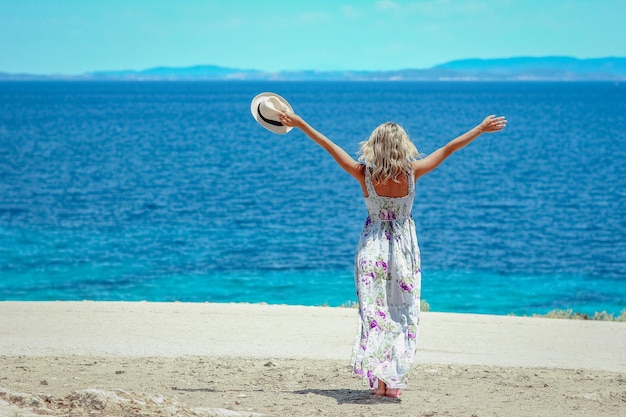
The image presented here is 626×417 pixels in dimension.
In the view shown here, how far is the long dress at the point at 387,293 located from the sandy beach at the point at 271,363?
0.33 meters

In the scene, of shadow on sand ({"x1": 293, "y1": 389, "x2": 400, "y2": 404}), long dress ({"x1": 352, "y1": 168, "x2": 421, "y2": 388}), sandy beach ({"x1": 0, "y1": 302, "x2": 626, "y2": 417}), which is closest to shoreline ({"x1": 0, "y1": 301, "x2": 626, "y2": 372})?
sandy beach ({"x1": 0, "y1": 302, "x2": 626, "y2": 417})

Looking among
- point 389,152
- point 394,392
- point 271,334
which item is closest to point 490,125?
point 389,152

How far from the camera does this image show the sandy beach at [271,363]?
6164 mm

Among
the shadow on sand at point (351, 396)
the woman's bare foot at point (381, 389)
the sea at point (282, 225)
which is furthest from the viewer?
the sea at point (282, 225)

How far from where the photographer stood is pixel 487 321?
1066cm

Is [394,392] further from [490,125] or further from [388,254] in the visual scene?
[490,125]

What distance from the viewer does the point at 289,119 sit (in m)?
6.50

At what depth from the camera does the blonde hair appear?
20.2 ft

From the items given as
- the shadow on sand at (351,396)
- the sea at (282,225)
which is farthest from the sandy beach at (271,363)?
the sea at (282,225)

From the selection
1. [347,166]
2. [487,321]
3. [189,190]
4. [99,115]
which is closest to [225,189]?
[189,190]

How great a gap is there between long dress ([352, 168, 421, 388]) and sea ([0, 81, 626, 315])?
7.91m

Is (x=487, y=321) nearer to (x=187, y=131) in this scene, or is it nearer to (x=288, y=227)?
(x=288, y=227)

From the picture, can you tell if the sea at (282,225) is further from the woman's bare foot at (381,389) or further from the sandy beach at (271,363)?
the woman's bare foot at (381,389)

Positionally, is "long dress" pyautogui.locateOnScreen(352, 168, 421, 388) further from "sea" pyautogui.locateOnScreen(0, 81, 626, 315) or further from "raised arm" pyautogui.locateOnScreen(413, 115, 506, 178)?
"sea" pyautogui.locateOnScreen(0, 81, 626, 315)
